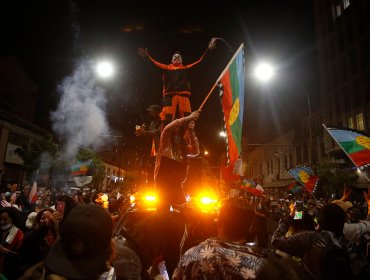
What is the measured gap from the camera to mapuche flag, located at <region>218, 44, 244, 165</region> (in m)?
4.95

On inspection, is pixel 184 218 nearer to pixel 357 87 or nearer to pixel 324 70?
pixel 357 87

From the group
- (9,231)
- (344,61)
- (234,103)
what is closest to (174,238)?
(234,103)

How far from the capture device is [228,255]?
2.49 metres

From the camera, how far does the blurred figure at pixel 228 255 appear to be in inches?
94.2

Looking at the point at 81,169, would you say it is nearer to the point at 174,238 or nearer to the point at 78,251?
the point at 174,238

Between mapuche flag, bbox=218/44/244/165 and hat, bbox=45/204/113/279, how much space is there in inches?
124

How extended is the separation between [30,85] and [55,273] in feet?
166

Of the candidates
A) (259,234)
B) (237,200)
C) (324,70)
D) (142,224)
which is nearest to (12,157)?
(259,234)

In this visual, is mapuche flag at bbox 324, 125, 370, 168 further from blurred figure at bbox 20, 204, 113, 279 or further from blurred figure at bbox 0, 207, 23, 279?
blurred figure at bbox 0, 207, 23, 279

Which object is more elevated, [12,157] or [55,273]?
[12,157]

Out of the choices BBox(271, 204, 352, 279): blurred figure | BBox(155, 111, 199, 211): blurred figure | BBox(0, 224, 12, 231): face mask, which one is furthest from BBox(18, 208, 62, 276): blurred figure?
BBox(271, 204, 352, 279): blurred figure

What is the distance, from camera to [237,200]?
293 cm

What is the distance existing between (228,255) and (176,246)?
116 inches

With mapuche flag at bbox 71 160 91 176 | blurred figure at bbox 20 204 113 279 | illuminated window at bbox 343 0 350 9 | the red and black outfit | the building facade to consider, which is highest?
illuminated window at bbox 343 0 350 9
